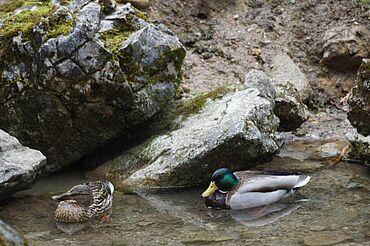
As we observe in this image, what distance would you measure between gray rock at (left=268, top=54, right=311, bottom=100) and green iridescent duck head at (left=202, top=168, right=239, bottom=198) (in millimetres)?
4158

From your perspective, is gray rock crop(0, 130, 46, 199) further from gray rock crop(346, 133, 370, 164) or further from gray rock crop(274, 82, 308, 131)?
gray rock crop(346, 133, 370, 164)

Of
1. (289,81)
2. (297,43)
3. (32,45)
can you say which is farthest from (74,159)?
(297,43)

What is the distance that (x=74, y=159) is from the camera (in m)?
9.12

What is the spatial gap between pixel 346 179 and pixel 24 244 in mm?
6254

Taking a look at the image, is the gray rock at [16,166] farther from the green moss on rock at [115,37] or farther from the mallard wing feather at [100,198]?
the green moss on rock at [115,37]

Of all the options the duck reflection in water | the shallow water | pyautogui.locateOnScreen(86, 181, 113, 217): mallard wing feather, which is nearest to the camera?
the shallow water

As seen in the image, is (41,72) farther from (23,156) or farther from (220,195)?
(220,195)

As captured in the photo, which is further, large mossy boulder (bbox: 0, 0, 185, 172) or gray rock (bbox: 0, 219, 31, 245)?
large mossy boulder (bbox: 0, 0, 185, 172)

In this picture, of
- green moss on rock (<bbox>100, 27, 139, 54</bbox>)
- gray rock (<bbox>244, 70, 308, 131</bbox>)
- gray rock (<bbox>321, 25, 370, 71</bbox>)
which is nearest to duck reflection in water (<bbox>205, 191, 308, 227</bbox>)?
green moss on rock (<bbox>100, 27, 139, 54</bbox>)

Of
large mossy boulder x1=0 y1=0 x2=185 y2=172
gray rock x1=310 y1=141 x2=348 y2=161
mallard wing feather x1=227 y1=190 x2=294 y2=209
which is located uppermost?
large mossy boulder x1=0 y1=0 x2=185 y2=172

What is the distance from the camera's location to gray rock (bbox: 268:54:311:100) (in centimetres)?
1214

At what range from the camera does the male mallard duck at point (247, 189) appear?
26.0 feet

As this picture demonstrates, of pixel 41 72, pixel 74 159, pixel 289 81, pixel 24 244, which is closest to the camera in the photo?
pixel 24 244

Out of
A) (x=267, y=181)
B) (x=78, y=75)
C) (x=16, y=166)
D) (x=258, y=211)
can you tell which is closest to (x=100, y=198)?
(x=16, y=166)
